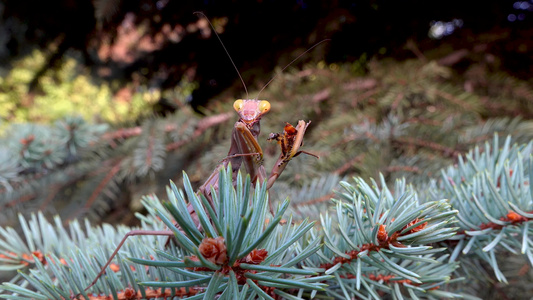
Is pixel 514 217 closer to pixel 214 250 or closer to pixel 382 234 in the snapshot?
pixel 382 234

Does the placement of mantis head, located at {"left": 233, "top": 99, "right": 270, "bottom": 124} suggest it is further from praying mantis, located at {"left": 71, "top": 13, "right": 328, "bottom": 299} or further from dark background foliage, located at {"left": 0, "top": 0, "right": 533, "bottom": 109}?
dark background foliage, located at {"left": 0, "top": 0, "right": 533, "bottom": 109}

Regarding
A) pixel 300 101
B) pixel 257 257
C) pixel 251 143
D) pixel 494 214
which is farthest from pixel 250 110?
pixel 300 101

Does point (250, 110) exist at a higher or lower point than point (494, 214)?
higher

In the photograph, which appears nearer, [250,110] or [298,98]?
[250,110]

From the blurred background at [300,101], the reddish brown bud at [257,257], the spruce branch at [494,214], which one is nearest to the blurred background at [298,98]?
the blurred background at [300,101]

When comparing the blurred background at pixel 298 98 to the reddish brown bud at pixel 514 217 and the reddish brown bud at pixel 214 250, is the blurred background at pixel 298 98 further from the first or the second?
the reddish brown bud at pixel 214 250
